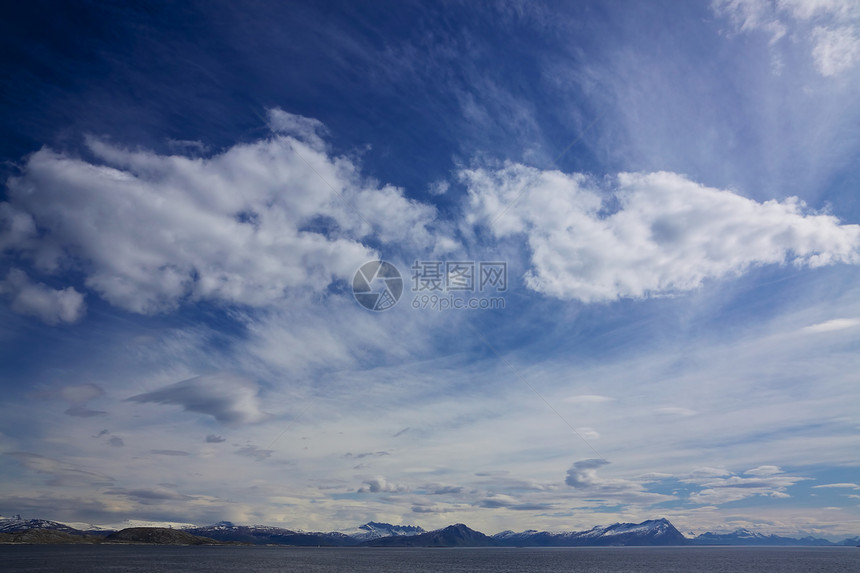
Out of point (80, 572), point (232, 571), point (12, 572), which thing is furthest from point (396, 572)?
point (12, 572)

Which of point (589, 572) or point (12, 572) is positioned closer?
point (12, 572)

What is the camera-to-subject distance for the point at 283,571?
628 feet

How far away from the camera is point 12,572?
6319 inches

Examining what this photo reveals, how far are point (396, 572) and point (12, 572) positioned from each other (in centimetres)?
13104

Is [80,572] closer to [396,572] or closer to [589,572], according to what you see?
[396,572]

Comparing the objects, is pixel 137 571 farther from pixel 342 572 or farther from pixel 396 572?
pixel 396 572

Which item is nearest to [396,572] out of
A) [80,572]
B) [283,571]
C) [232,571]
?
[283,571]

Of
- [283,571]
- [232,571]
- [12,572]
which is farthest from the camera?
[283,571]

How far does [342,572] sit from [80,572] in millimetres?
88375

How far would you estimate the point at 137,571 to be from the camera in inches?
6619

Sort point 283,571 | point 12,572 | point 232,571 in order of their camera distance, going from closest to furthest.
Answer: point 12,572 < point 232,571 < point 283,571

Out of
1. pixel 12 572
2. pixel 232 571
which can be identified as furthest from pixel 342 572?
pixel 12 572

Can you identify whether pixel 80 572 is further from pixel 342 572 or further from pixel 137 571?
pixel 342 572

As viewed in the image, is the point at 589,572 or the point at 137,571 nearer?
the point at 137,571
